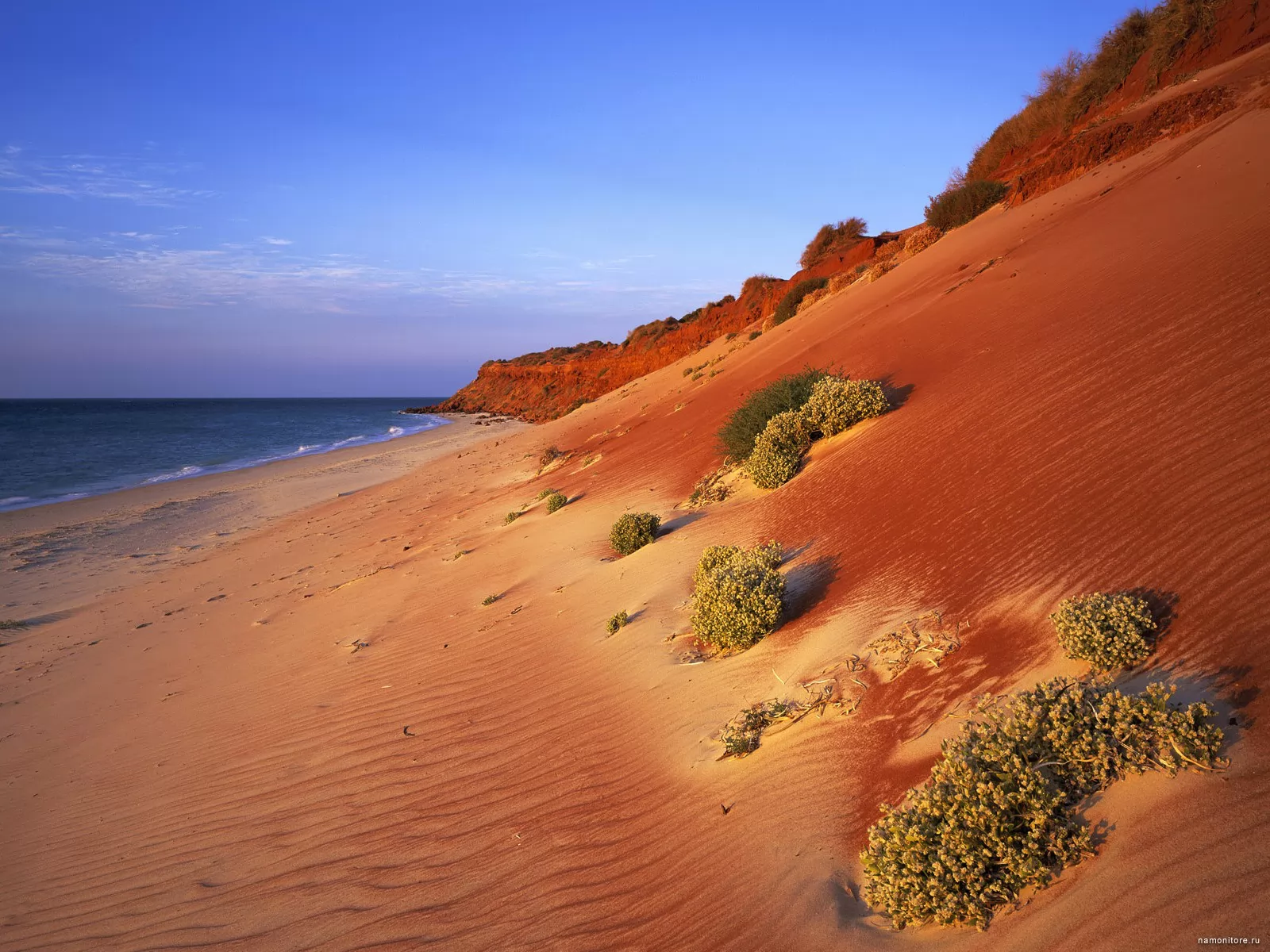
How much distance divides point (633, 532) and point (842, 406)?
3219mm

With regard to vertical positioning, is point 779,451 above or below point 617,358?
below

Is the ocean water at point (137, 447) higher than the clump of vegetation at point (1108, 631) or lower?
higher

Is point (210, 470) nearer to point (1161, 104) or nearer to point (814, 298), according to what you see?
point (814, 298)

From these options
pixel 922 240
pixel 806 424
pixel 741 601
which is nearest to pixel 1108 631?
pixel 741 601

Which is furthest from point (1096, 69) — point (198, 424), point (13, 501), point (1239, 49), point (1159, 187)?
point (198, 424)

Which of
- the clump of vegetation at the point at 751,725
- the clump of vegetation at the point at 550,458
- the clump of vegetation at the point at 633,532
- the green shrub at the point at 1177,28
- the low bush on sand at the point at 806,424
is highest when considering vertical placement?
the green shrub at the point at 1177,28

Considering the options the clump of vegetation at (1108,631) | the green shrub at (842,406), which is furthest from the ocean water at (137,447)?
the clump of vegetation at (1108,631)

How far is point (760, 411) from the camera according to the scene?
1062 centimetres

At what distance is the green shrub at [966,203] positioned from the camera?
22609 mm

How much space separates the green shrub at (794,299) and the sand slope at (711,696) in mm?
16788

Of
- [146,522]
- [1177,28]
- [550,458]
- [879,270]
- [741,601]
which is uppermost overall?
[1177,28]

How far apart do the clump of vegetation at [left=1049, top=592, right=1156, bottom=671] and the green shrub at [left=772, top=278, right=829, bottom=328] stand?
961 inches

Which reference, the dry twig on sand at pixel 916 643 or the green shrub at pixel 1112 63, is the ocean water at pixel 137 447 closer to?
the dry twig on sand at pixel 916 643

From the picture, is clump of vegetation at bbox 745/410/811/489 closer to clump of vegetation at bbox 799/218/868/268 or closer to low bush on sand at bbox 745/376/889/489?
low bush on sand at bbox 745/376/889/489
